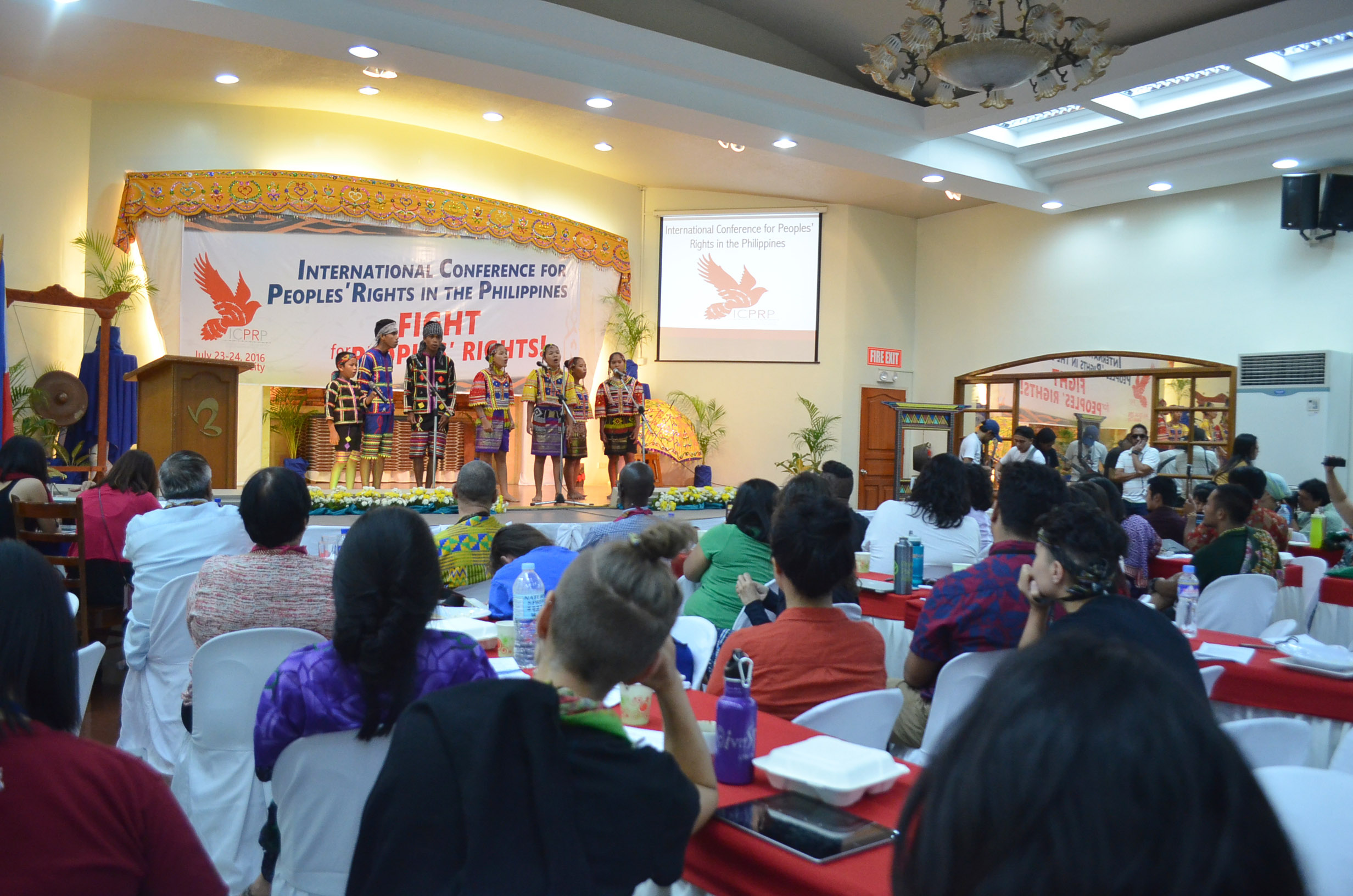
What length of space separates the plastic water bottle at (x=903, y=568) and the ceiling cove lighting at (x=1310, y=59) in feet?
18.3

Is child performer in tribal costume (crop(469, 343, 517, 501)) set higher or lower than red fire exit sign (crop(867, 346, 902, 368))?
lower

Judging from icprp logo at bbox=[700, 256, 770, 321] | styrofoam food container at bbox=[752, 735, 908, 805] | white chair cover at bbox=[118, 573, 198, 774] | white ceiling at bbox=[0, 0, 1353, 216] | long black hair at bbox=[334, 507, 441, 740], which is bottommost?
white chair cover at bbox=[118, 573, 198, 774]

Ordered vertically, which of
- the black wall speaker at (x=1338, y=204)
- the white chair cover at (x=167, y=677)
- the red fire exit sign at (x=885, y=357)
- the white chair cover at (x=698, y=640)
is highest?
the black wall speaker at (x=1338, y=204)

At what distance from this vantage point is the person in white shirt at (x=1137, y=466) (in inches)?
393

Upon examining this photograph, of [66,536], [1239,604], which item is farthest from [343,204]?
[1239,604]

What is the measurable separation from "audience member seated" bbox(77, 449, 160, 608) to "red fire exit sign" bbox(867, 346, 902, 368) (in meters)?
9.61

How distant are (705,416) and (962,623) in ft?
33.8

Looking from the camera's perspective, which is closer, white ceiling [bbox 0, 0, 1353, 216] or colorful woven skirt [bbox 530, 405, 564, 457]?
Result: white ceiling [bbox 0, 0, 1353, 216]

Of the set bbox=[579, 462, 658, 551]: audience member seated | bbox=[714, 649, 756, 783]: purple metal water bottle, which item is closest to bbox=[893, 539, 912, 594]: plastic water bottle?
bbox=[579, 462, 658, 551]: audience member seated

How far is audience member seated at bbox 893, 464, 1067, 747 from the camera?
263 cm

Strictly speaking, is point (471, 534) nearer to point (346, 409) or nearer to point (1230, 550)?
point (1230, 550)

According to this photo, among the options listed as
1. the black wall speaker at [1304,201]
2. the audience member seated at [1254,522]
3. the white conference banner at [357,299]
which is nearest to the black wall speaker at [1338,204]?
the black wall speaker at [1304,201]

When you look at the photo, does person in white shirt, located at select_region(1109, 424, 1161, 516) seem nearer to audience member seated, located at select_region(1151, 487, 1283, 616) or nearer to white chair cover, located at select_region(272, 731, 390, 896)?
audience member seated, located at select_region(1151, 487, 1283, 616)

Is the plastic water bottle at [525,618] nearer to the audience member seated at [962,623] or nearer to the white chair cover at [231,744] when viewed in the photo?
the white chair cover at [231,744]
